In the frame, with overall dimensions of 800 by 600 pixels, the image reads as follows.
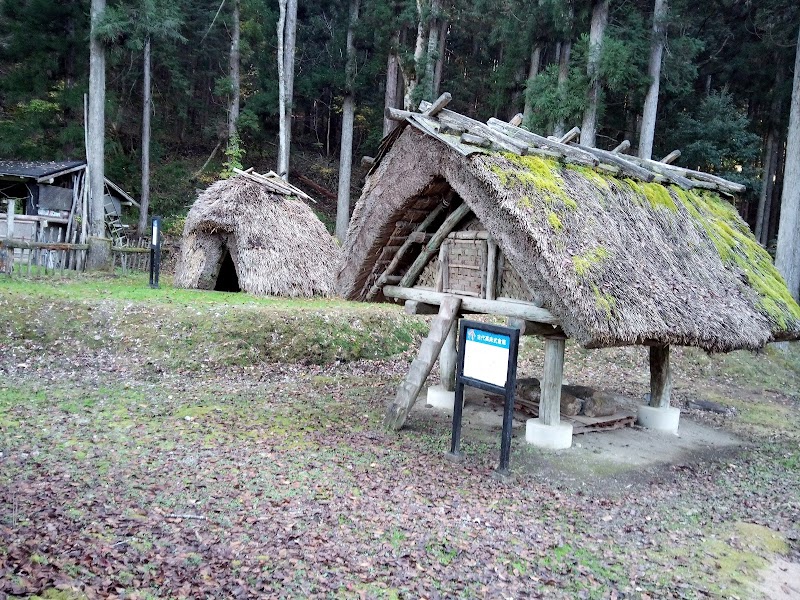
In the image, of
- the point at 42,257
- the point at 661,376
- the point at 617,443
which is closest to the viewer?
the point at 617,443

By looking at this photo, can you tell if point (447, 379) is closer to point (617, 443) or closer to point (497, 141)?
point (617, 443)

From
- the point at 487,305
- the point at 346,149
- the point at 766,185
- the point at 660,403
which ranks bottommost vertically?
the point at 660,403

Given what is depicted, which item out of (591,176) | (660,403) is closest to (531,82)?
(591,176)

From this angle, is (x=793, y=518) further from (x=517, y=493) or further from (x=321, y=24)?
(x=321, y=24)

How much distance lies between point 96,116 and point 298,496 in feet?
60.0

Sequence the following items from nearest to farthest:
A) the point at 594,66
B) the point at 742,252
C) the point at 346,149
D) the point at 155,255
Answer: the point at 742,252 → the point at 155,255 → the point at 594,66 → the point at 346,149

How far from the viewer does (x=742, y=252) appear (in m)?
9.58

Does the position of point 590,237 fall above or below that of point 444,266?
above

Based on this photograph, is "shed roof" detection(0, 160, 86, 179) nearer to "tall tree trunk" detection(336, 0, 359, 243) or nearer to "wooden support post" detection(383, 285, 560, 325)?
"tall tree trunk" detection(336, 0, 359, 243)

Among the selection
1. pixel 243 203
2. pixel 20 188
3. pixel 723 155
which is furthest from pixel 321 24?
pixel 723 155

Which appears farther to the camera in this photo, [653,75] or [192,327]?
[653,75]

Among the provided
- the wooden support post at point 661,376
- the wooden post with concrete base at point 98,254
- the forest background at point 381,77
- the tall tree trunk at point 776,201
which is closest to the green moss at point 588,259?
the wooden support post at point 661,376

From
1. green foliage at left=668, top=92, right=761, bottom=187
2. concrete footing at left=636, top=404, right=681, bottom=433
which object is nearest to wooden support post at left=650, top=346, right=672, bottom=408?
concrete footing at left=636, top=404, right=681, bottom=433

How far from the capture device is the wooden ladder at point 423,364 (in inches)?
317
